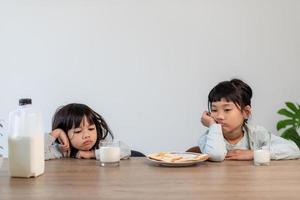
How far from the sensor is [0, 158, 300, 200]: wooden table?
972 millimetres

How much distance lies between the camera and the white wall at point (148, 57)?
2643 millimetres

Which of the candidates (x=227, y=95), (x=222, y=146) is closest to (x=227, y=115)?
(x=227, y=95)

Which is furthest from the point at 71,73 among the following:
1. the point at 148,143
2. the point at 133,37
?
the point at 148,143

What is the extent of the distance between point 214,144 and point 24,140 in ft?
2.32

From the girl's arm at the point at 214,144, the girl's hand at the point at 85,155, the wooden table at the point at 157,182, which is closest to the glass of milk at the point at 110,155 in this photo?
the wooden table at the point at 157,182

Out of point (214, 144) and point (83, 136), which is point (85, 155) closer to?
point (83, 136)

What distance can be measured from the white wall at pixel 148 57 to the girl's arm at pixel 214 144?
3.29 ft

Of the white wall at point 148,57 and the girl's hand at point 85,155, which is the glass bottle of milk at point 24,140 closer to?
the girl's hand at point 85,155

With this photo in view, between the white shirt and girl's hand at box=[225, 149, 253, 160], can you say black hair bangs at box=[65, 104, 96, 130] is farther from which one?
girl's hand at box=[225, 149, 253, 160]

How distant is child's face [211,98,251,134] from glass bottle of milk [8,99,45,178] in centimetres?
87

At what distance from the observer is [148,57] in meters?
2.64

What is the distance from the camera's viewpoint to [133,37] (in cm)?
264

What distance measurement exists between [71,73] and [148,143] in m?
0.67

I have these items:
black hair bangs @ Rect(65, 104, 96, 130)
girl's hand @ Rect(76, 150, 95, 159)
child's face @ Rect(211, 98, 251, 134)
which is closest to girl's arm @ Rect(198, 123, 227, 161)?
child's face @ Rect(211, 98, 251, 134)
